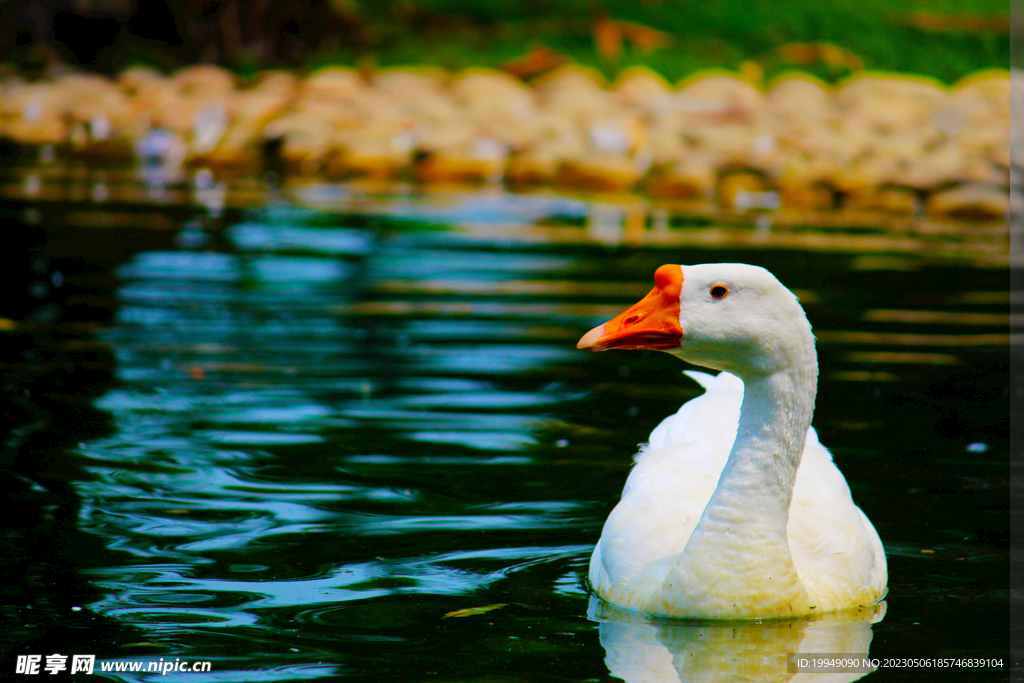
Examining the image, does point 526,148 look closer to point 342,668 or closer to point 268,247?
point 268,247

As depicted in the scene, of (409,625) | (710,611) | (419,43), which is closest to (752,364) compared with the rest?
(710,611)

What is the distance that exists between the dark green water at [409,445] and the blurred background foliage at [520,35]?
11571mm

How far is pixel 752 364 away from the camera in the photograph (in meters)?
3.73

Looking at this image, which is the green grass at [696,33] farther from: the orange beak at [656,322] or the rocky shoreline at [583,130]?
the orange beak at [656,322]

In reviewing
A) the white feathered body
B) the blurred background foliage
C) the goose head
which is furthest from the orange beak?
the blurred background foliage

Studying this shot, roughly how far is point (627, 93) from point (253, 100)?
599 centimetres

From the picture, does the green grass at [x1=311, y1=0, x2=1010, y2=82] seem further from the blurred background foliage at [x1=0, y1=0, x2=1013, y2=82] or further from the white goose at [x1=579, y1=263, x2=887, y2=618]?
the white goose at [x1=579, y1=263, x2=887, y2=618]

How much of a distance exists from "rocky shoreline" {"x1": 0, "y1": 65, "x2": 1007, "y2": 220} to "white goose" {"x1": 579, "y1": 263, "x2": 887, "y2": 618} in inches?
446

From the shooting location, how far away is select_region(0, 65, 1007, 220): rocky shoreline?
15609mm

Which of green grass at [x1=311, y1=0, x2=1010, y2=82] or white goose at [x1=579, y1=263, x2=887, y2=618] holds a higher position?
green grass at [x1=311, y1=0, x2=1010, y2=82]

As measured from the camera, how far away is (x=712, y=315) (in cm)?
364

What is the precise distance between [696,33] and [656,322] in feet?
70.9

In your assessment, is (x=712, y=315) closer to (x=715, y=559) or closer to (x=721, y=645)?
(x=715, y=559)

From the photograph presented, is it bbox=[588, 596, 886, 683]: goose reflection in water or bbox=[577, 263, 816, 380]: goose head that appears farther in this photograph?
bbox=[577, 263, 816, 380]: goose head
